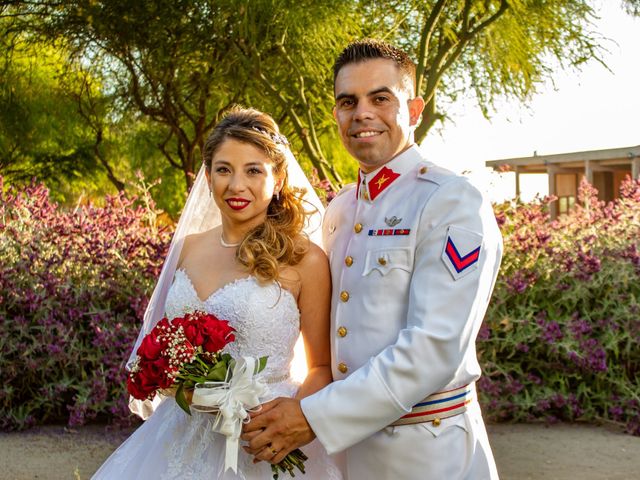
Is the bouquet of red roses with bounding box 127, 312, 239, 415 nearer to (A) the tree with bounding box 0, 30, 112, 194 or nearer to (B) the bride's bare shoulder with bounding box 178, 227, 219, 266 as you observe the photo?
(B) the bride's bare shoulder with bounding box 178, 227, 219, 266

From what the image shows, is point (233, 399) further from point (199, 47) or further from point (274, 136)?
point (199, 47)

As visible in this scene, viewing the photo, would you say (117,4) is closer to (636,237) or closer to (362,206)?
(636,237)

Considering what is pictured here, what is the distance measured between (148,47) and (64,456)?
9.75 m

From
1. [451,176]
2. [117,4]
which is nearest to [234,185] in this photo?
[451,176]

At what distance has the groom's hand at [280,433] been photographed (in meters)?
2.55

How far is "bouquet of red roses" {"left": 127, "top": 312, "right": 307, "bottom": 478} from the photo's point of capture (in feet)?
8.48

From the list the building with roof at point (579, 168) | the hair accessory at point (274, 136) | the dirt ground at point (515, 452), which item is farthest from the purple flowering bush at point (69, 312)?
the building with roof at point (579, 168)

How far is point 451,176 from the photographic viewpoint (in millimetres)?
2688

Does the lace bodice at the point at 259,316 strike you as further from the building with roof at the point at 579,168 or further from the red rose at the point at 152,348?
the building with roof at the point at 579,168

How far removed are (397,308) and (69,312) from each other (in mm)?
4085

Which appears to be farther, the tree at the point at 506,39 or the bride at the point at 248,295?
the tree at the point at 506,39

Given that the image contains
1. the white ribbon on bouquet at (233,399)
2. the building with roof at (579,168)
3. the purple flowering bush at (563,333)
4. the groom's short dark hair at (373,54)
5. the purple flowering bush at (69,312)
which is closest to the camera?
the white ribbon on bouquet at (233,399)

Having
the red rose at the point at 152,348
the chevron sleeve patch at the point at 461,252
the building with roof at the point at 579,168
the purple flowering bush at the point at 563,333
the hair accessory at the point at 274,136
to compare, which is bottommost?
the purple flowering bush at the point at 563,333

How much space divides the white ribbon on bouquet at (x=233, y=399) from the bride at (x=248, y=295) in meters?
0.38
